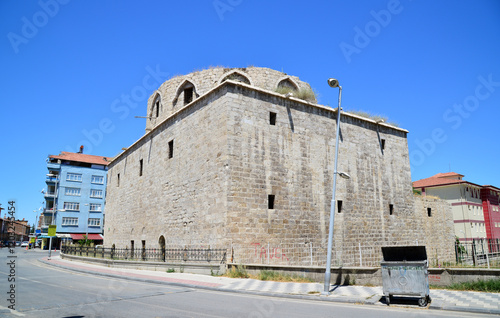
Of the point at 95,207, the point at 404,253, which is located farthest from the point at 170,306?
the point at 95,207

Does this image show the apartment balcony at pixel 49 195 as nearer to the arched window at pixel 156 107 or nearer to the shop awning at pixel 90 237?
the shop awning at pixel 90 237

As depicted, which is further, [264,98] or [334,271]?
[264,98]

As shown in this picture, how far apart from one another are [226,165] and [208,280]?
4874mm

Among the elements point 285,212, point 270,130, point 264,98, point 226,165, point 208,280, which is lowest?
point 208,280

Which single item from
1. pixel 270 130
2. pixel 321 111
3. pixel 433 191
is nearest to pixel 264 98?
pixel 270 130

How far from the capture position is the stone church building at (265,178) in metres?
14.5

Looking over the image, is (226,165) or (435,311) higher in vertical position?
(226,165)

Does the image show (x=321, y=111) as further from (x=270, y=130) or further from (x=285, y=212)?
(x=285, y=212)

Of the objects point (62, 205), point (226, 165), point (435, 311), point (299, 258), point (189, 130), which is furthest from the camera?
point (62, 205)

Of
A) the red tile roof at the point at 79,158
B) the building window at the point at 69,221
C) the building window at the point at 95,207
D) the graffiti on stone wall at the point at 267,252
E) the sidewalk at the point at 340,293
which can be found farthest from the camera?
the building window at the point at 95,207

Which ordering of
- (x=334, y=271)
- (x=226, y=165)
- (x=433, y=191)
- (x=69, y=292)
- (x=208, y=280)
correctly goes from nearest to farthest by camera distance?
1. (x=69, y=292)
2. (x=334, y=271)
3. (x=208, y=280)
4. (x=226, y=165)
5. (x=433, y=191)

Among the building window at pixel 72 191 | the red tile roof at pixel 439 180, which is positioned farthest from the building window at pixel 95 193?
the red tile roof at pixel 439 180

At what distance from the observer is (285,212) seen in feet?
50.4

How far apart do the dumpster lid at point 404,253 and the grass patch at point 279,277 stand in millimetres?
3045
